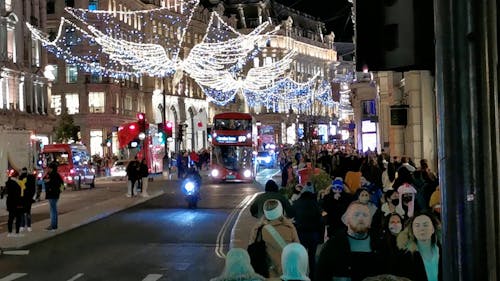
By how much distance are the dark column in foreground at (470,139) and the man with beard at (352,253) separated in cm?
281

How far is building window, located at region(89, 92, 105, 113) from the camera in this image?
246ft

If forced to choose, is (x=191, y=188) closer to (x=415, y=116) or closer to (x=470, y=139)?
(x=415, y=116)

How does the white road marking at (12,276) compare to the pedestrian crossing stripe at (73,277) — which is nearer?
the pedestrian crossing stripe at (73,277)

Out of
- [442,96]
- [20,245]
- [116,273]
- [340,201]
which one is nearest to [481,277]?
[442,96]

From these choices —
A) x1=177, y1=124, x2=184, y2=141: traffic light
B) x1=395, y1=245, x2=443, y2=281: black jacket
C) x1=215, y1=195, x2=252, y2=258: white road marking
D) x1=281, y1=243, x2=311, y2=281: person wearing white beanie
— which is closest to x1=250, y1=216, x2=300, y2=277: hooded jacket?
x1=395, y1=245, x2=443, y2=281: black jacket

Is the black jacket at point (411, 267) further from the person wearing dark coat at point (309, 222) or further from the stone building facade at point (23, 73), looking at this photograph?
the stone building facade at point (23, 73)

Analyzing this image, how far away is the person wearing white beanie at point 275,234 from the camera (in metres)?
6.96

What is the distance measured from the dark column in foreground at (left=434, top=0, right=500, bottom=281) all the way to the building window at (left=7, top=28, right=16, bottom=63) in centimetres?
5638

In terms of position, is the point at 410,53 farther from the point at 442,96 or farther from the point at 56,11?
the point at 56,11

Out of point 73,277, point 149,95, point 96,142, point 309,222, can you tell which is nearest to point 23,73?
point 96,142

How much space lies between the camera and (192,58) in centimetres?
4741

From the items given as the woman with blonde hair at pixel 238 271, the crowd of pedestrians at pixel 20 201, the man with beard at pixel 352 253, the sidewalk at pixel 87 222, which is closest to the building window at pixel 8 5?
the sidewalk at pixel 87 222

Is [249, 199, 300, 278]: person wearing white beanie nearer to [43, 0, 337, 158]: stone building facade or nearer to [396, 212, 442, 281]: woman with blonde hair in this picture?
[396, 212, 442, 281]: woman with blonde hair

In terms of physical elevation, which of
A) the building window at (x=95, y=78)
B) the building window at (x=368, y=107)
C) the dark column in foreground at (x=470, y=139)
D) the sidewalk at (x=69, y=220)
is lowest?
Answer: the sidewalk at (x=69, y=220)
